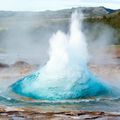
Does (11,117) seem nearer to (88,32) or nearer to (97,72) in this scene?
(97,72)

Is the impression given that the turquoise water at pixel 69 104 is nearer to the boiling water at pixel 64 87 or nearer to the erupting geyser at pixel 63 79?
the boiling water at pixel 64 87

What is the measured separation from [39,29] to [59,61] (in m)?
45.7

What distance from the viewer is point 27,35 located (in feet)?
190

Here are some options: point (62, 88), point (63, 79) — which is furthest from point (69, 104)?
point (63, 79)

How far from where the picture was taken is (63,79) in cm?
1388

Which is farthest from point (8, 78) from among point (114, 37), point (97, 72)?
point (114, 37)

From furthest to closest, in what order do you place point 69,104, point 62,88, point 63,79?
point 63,79 → point 62,88 → point 69,104

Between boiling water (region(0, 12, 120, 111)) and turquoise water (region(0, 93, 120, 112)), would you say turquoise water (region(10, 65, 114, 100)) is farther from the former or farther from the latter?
turquoise water (region(0, 93, 120, 112))

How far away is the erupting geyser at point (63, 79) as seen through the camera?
44.7 ft

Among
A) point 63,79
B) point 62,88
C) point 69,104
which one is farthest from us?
point 63,79

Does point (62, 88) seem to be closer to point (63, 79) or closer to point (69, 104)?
point (63, 79)

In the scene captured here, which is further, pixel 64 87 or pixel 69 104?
pixel 64 87

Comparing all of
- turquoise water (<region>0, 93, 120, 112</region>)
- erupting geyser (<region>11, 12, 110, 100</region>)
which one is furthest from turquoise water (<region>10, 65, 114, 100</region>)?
turquoise water (<region>0, 93, 120, 112</region>)

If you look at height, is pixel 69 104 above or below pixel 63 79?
below
